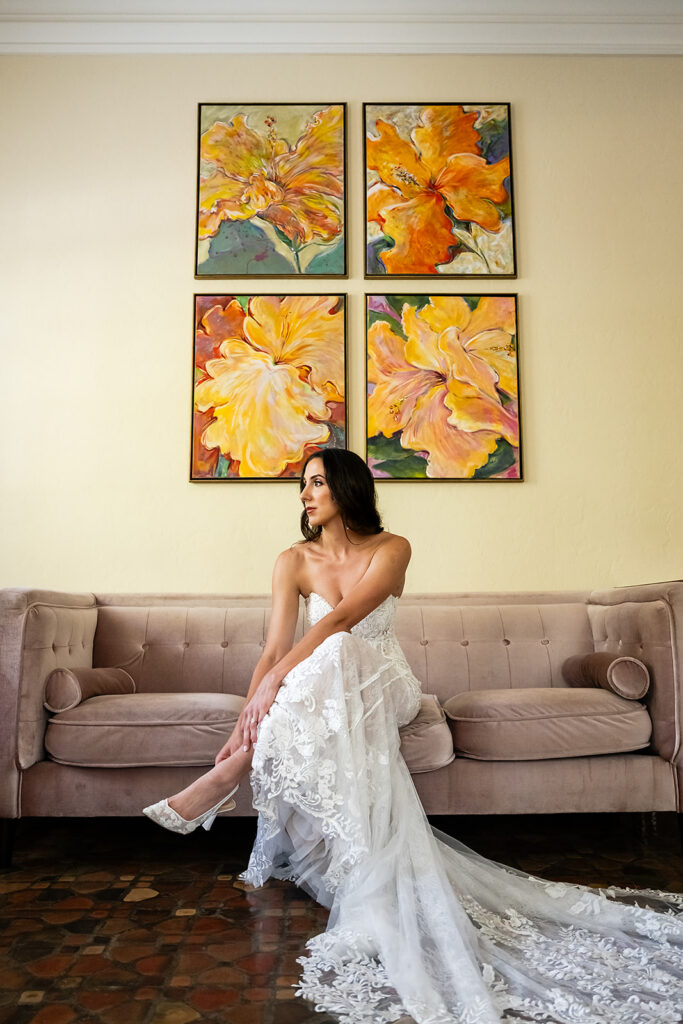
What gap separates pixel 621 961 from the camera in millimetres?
1669

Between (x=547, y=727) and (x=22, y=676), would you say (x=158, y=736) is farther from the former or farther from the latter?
(x=547, y=727)

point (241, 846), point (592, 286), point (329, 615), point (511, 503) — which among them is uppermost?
point (592, 286)

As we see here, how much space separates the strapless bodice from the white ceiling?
2974mm

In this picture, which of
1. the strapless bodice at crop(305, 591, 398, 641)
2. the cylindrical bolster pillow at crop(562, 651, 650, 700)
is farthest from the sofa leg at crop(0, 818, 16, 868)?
the cylindrical bolster pillow at crop(562, 651, 650, 700)

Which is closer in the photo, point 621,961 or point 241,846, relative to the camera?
point 621,961

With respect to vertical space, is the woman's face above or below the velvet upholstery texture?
above

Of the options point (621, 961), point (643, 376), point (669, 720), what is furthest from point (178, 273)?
point (621, 961)

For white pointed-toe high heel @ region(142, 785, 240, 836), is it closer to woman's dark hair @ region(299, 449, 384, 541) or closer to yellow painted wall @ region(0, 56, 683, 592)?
woman's dark hair @ region(299, 449, 384, 541)

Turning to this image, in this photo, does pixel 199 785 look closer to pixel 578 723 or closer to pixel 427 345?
pixel 578 723

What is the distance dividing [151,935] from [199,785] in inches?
15.6

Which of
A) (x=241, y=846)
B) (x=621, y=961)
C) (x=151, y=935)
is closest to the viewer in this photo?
(x=621, y=961)

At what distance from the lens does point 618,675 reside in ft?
8.82

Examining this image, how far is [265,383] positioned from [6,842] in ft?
7.25

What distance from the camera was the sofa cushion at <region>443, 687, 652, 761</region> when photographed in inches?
101
